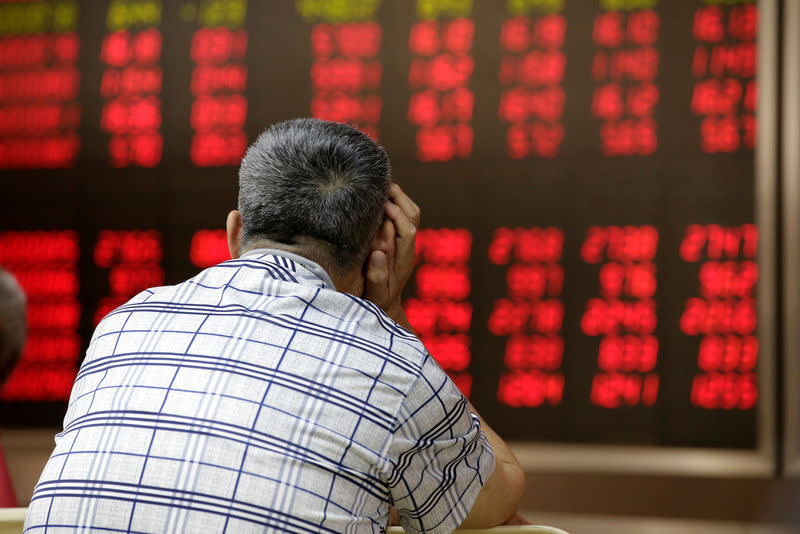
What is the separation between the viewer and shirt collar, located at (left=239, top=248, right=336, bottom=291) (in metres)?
0.71

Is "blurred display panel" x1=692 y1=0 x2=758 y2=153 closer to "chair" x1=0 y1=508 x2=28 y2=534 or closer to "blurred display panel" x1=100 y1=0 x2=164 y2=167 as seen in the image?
"blurred display panel" x1=100 y1=0 x2=164 y2=167

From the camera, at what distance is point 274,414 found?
62 centimetres

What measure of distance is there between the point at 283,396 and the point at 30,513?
0.24m

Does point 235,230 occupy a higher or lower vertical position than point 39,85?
lower

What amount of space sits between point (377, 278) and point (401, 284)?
0.06 meters

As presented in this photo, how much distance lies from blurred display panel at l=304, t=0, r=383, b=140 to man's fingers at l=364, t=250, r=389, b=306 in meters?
1.01

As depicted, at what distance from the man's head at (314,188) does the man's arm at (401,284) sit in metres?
0.05

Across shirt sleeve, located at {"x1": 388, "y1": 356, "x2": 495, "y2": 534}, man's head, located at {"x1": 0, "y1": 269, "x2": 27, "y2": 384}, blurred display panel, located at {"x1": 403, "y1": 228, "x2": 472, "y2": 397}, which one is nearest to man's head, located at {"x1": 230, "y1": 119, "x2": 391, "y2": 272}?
shirt sleeve, located at {"x1": 388, "y1": 356, "x2": 495, "y2": 534}

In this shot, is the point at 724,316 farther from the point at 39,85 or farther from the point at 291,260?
the point at 39,85

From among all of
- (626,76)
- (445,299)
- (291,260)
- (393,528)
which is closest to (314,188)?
(291,260)

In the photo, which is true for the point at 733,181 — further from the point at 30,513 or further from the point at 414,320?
the point at 30,513

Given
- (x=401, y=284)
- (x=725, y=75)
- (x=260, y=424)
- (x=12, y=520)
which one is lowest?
(x=12, y=520)

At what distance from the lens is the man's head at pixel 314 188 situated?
29.2 inches

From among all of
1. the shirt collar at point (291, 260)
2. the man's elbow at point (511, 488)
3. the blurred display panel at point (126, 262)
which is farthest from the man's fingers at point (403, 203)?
the blurred display panel at point (126, 262)
